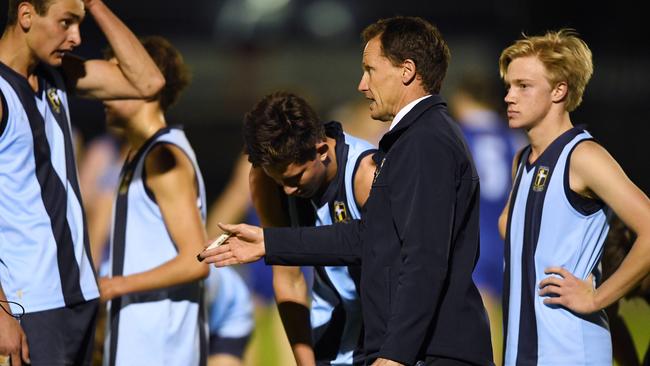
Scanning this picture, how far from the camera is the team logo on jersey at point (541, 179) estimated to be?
3.95m

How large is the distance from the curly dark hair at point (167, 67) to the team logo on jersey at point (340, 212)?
4.33 feet

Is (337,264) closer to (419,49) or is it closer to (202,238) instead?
(419,49)

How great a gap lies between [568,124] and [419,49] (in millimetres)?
952

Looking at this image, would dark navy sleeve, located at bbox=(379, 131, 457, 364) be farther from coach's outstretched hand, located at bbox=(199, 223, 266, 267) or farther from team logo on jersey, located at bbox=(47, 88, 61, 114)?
team logo on jersey, located at bbox=(47, 88, 61, 114)

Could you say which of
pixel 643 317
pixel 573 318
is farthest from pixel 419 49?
pixel 643 317

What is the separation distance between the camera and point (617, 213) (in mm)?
3803

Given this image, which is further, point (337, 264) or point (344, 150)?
point (344, 150)

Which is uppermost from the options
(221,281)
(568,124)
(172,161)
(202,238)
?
(568,124)

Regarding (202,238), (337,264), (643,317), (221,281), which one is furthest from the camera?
(643,317)

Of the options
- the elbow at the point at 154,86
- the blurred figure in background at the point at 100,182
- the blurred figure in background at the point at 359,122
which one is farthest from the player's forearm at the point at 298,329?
the blurred figure in background at the point at 359,122

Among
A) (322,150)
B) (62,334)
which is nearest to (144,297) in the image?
(62,334)

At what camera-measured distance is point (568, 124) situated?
160 inches

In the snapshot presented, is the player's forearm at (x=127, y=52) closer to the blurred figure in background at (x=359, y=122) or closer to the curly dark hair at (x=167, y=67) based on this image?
the curly dark hair at (x=167, y=67)

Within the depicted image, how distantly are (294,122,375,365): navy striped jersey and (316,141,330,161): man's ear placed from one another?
0.21 feet
